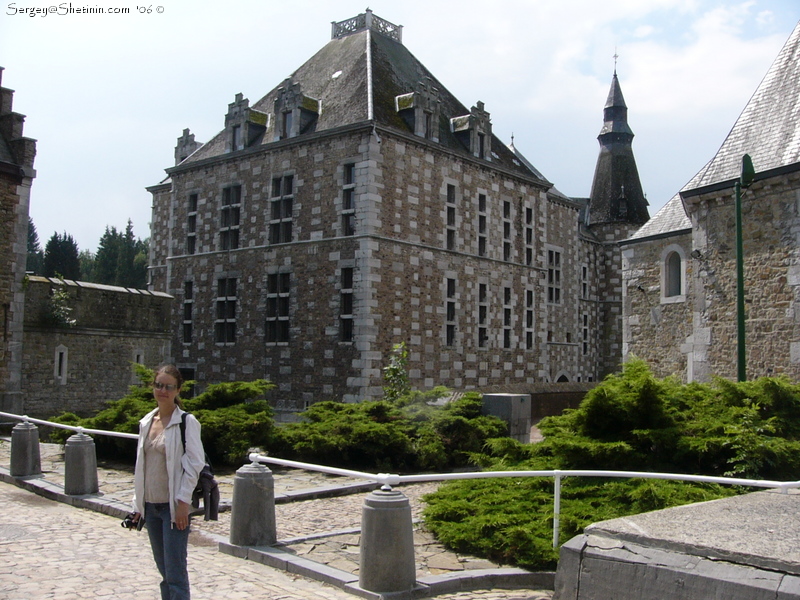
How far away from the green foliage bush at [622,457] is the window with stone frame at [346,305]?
15.7 m

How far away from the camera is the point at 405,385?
23.3 metres

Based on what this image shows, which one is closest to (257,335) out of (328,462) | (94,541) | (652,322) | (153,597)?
(652,322)

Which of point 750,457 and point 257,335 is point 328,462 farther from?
point 257,335

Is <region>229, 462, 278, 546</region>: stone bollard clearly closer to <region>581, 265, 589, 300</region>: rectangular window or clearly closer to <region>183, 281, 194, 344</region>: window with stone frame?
<region>183, 281, 194, 344</region>: window with stone frame

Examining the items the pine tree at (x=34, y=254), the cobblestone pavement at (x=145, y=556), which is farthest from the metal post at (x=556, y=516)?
the pine tree at (x=34, y=254)

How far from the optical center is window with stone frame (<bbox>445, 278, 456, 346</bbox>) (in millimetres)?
27500

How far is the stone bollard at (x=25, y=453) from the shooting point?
36.9 feet

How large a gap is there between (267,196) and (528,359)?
37.8 feet

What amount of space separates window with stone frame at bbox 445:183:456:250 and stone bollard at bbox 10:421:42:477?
18.0 meters

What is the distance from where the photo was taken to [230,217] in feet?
95.3

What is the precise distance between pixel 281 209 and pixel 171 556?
22870 millimetres

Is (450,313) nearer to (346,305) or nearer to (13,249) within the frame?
(346,305)

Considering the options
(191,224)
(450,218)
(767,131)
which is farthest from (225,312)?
(767,131)

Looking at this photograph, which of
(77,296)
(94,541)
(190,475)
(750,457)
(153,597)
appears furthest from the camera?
(77,296)
